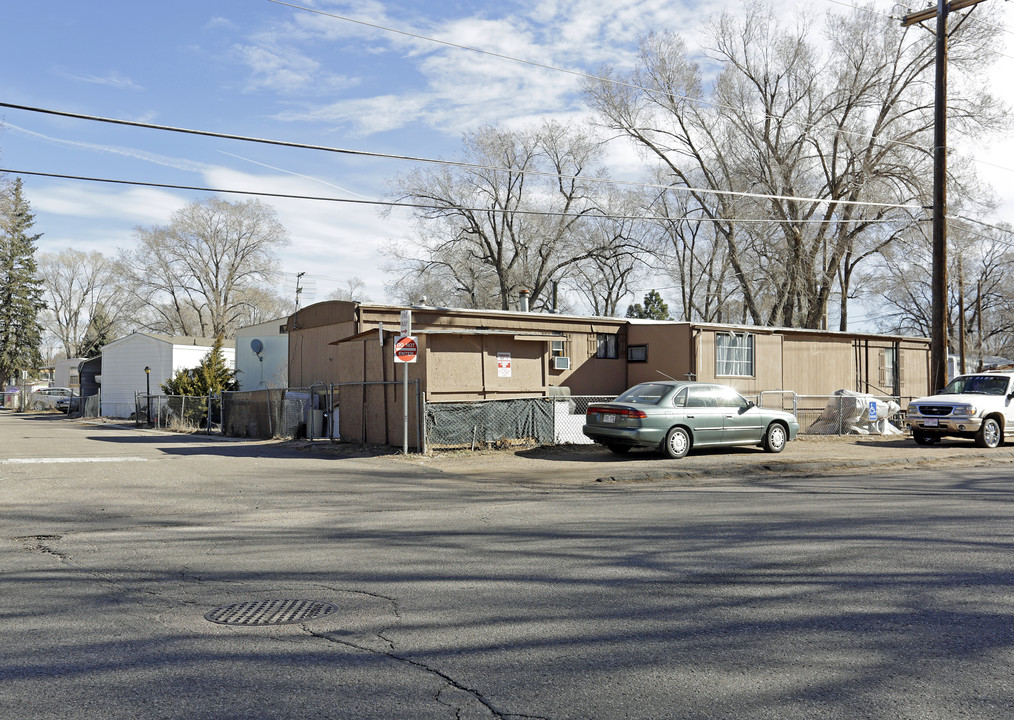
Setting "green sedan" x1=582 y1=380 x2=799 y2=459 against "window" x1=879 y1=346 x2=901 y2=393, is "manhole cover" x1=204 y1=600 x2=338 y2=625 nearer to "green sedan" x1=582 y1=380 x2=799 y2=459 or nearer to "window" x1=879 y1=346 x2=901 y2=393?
"green sedan" x1=582 y1=380 x2=799 y2=459

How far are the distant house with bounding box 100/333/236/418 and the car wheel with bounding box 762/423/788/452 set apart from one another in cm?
3043

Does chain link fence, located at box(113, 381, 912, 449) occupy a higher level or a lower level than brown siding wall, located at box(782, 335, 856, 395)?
lower

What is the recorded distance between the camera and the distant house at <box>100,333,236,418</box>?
41.9 m

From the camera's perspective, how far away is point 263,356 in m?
34.6

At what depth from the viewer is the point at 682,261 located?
195 ft

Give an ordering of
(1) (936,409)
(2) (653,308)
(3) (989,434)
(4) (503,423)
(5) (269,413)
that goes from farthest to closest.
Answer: (2) (653,308) → (5) (269,413) → (1) (936,409) → (3) (989,434) → (4) (503,423)

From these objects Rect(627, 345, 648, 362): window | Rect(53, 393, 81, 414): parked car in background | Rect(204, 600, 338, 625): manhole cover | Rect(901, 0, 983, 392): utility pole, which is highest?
Rect(901, 0, 983, 392): utility pole

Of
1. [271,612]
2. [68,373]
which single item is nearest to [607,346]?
[271,612]

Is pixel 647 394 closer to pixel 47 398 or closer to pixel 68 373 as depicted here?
pixel 47 398

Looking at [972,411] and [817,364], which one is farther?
[817,364]

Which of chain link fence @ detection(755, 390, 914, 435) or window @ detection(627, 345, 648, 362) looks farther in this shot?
window @ detection(627, 345, 648, 362)

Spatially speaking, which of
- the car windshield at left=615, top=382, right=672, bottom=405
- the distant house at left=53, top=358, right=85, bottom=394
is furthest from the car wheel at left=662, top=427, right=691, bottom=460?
the distant house at left=53, top=358, right=85, bottom=394

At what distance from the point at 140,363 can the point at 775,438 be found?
3628 cm

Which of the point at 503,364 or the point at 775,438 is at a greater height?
the point at 503,364
